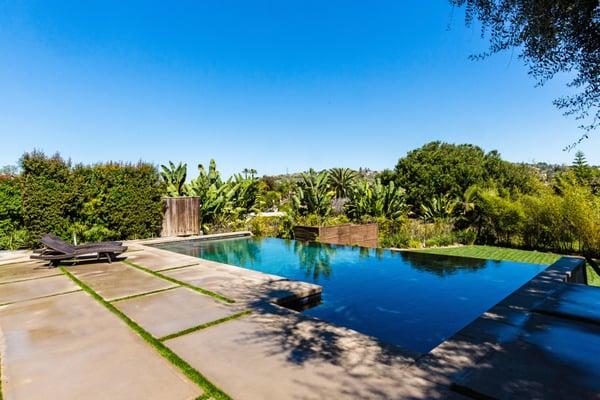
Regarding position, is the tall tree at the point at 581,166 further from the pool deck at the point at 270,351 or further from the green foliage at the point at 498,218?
the pool deck at the point at 270,351

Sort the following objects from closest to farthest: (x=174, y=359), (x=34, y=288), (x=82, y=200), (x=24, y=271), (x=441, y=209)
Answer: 1. (x=174, y=359)
2. (x=34, y=288)
3. (x=24, y=271)
4. (x=82, y=200)
5. (x=441, y=209)

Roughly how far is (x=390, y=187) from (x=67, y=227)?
13547mm

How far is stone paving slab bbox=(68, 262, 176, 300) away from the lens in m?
5.28

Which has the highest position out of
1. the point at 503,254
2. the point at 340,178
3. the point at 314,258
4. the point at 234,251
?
the point at 340,178

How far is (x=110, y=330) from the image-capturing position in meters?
3.71

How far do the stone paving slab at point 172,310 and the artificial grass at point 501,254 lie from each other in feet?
32.8

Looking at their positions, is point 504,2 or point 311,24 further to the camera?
point 311,24

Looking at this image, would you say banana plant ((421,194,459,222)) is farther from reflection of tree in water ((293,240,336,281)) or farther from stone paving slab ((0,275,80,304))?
stone paving slab ((0,275,80,304))

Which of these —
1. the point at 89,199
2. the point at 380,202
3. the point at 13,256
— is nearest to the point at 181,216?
the point at 89,199

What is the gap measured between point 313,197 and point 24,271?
11016mm

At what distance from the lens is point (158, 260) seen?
7930mm

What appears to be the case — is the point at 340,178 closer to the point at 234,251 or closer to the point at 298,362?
the point at 234,251

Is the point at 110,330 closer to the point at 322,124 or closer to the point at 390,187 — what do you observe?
the point at 390,187

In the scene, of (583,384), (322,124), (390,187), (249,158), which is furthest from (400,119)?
(583,384)
